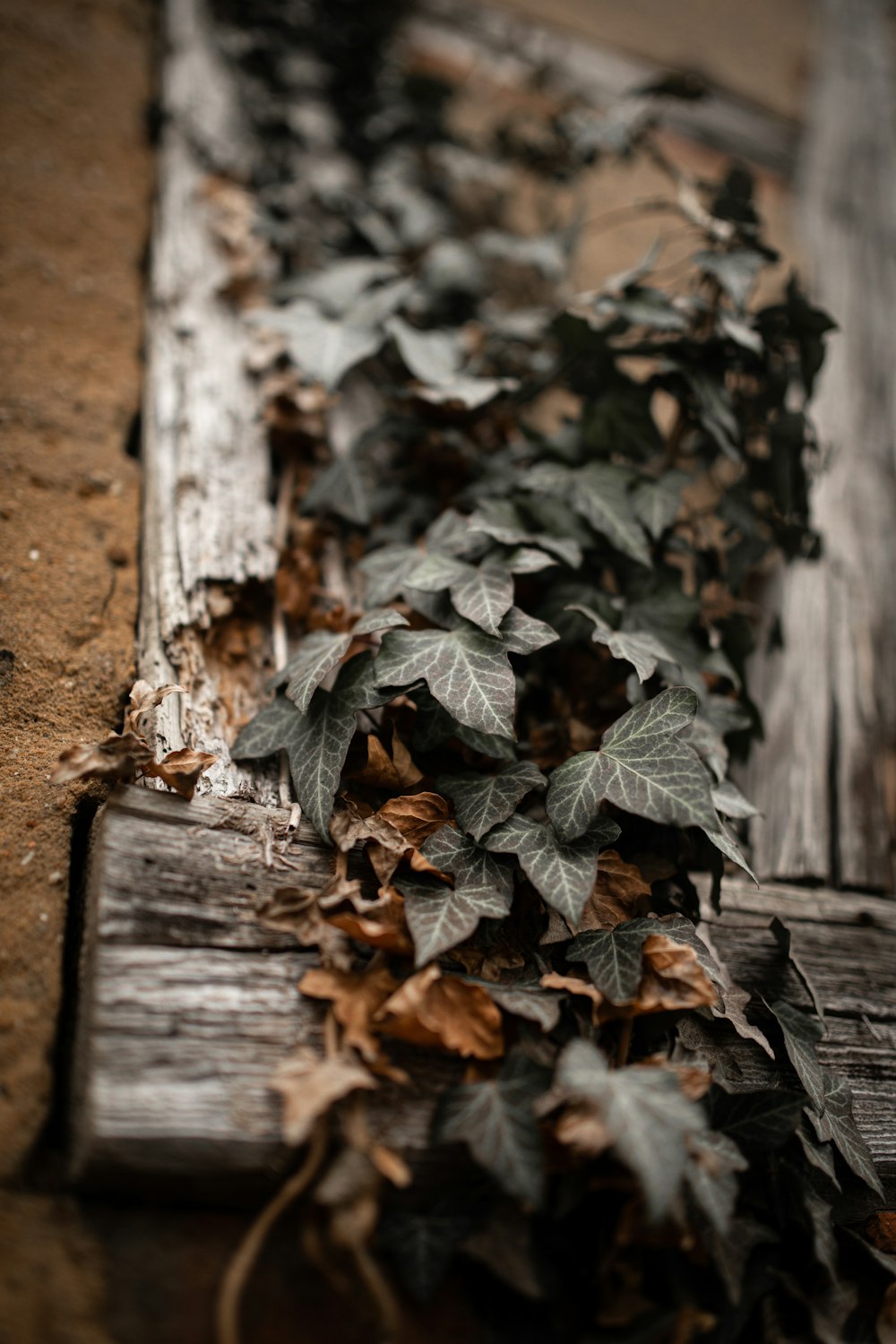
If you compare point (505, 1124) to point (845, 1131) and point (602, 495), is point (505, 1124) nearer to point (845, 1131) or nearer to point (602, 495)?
point (845, 1131)

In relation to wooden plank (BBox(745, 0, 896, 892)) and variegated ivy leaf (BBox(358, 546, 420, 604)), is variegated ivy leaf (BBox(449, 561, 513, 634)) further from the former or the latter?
wooden plank (BBox(745, 0, 896, 892))

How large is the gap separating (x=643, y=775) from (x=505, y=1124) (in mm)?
438

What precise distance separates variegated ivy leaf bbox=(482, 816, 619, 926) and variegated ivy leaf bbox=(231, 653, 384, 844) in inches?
9.1

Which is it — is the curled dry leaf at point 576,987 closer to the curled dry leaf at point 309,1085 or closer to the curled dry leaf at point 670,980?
the curled dry leaf at point 670,980

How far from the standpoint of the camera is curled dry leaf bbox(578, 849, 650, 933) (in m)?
1.08

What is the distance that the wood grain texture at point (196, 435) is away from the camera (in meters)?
1.24

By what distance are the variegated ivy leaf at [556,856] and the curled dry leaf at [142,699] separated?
1.59ft

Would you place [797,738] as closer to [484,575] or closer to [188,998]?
[484,575]

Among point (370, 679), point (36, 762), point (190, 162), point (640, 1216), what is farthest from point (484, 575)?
point (190, 162)

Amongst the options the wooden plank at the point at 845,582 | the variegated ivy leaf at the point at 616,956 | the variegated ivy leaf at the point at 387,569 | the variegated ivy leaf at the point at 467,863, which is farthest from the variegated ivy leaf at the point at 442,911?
the wooden plank at the point at 845,582

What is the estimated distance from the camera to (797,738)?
1.63 m

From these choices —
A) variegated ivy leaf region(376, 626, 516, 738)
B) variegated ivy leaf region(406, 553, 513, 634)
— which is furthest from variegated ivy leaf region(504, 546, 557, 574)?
variegated ivy leaf region(376, 626, 516, 738)

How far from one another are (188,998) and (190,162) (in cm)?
176

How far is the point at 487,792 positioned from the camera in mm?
1083
